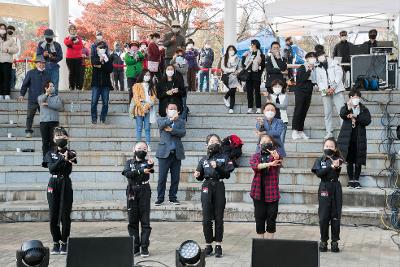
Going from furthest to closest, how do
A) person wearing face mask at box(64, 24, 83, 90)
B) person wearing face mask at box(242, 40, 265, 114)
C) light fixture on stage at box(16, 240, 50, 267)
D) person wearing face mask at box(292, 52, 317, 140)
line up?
person wearing face mask at box(64, 24, 83, 90)
person wearing face mask at box(242, 40, 265, 114)
person wearing face mask at box(292, 52, 317, 140)
light fixture on stage at box(16, 240, 50, 267)

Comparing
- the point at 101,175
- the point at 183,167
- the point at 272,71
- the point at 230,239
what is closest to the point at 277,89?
the point at 272,71

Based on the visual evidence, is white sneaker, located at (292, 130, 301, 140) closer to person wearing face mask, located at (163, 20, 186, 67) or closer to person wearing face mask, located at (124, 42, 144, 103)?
person wearing face mask, located at (163, 20, 186, 67)

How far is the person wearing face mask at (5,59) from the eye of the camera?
62.3 ft

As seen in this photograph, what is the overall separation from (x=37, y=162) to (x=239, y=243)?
21.3 ft

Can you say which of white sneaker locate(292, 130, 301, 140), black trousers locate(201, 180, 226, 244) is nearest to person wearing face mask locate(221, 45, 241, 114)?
white sneaker locate(292, 130, 301, 140)

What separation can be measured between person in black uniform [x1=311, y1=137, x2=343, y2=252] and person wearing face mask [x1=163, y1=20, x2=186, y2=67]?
8.97 m

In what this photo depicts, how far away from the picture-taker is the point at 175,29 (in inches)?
755

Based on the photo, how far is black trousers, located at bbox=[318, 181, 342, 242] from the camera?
36.2ft

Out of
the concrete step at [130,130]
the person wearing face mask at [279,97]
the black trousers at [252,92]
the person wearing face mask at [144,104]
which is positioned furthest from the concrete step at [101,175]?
the black trousers at [252,92]

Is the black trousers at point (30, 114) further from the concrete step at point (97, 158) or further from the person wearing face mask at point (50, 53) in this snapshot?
the person wearing face mask at point (50, 53)

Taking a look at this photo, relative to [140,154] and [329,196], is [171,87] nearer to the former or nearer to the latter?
[140,154]

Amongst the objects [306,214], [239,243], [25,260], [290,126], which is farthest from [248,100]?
[25,260]

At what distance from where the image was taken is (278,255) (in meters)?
7.08

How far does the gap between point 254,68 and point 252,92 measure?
0.79 meters
